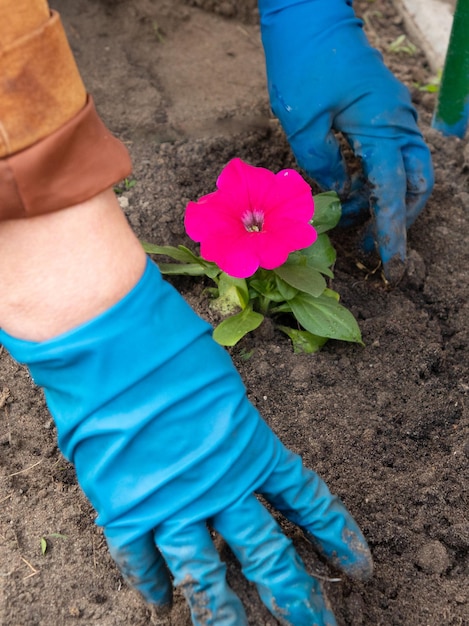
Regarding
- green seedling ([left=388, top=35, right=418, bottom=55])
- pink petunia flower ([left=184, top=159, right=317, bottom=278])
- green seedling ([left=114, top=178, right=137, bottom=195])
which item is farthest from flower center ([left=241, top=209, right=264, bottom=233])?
green seedling ([left=388, top=35, right=418, bottom=55])

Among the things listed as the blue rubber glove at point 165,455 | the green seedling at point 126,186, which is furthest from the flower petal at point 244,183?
the green seedling at point 126,186

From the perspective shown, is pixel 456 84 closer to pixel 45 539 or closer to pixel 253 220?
pixel 253 220

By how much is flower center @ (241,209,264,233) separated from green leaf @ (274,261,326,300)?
0.43 feet

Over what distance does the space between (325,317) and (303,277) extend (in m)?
0.12

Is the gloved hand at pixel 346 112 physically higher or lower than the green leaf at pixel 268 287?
higher

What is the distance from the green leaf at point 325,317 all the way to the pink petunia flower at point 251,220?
0.23m

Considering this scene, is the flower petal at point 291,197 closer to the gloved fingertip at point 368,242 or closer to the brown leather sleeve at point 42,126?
the gloved fingertip at point 368,242

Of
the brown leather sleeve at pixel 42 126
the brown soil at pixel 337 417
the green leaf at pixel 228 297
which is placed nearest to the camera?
the brown leather sleeve at pixel 42 126

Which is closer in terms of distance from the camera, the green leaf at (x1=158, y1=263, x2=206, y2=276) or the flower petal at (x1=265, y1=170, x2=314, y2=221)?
the flower petal at (x1=265, y1=170, x2=314, y2=221)

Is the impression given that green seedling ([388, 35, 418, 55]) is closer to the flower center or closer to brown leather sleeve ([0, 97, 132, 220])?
the flower center

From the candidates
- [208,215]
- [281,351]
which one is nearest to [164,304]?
[208,215]

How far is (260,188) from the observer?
1.64 m

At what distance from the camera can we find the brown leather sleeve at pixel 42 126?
1.02 m

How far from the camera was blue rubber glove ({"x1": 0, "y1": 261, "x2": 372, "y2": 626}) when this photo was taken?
113 centimetres
